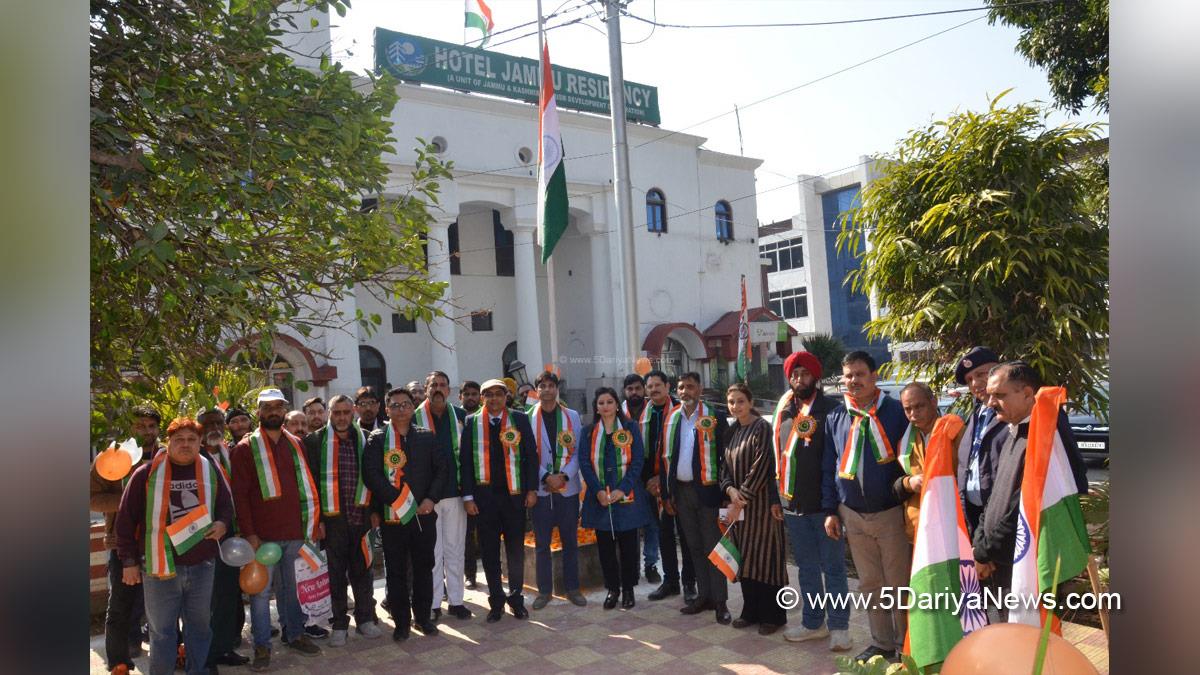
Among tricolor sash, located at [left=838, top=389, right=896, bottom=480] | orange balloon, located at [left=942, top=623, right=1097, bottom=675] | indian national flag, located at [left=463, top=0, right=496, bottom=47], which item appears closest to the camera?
orange balloon, located at [left=942, top=623, right=1097, bottom=675]

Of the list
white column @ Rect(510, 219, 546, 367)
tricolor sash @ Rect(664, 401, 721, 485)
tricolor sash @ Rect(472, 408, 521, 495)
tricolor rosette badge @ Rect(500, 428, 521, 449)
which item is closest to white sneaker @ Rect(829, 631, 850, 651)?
tricolor sash @ Rect(664, 401, 721, 485)

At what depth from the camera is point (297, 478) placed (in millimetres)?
6453

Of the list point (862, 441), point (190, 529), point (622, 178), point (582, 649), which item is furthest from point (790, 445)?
point (622, 178)

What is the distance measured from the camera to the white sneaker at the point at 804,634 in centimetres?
605

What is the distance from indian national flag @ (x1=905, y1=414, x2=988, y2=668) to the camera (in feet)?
12.2

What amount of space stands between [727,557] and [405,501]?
8.23 feet

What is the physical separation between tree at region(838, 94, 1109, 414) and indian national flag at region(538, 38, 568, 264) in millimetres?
4214

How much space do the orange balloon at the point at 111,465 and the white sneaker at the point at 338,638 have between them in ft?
6.38

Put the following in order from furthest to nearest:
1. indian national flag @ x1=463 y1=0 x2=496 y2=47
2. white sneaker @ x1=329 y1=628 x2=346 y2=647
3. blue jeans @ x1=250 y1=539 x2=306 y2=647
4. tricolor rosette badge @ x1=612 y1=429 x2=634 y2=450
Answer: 1. indian national flag @ x1=463 y1=0 x2=496 y2=47
2. tricolor rosette badge @ x1=612 y1=429 x2=634 y2=450
3. white sneaker @ x1=329 y1=628 x2=346 y2=647
4. blue jeans @ x1=250 y1=539 x2=306 y2=647

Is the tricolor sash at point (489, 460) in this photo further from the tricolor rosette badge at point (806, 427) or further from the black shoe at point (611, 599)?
the tricolor rosette badge at point (806, 427)

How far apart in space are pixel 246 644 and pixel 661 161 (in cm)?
2495

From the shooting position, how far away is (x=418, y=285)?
523 cm

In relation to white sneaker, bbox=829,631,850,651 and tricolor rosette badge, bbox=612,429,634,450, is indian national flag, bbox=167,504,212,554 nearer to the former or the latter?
tricolor rosette badge, bbox=612,429,634,450

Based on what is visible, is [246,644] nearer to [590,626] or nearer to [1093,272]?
[590,626]
